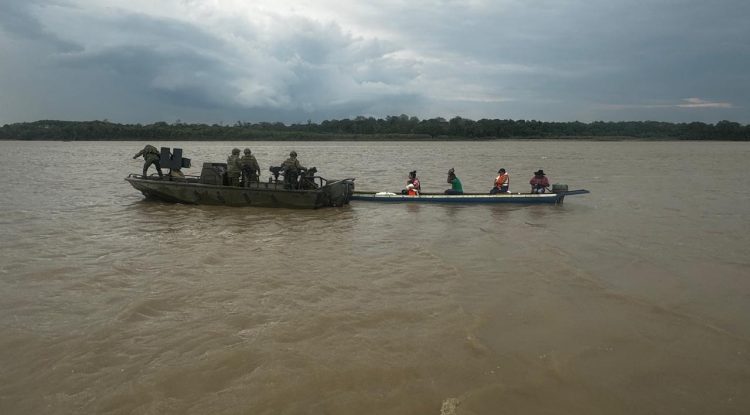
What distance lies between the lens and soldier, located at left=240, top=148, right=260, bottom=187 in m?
15.9

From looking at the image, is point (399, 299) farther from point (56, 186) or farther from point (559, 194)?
point (56, 186)

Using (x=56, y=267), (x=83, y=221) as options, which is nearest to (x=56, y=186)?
(x=83, y=221)

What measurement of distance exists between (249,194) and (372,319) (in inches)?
407

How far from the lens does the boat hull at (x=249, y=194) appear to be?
619 inches

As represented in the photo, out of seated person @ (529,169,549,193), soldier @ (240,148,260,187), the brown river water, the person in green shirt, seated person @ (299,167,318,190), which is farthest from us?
seated person @ (529,169,549,193)

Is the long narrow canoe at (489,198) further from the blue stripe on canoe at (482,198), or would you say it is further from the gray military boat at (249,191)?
the gray military boat at (249,191)

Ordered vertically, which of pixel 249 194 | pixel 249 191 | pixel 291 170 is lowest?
pixel 249 194

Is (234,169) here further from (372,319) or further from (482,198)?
(372,319)

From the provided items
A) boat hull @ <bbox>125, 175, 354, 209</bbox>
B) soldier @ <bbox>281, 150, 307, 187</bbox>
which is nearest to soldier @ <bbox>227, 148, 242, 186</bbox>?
boat hull @ <bbox>125, 175, 354, 209</bbox>

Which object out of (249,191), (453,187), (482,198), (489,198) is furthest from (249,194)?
(489,198)

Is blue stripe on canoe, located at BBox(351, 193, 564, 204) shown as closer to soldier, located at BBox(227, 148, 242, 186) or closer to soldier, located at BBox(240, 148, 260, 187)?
soldier, located at BBox(240, 148, 260, 187)

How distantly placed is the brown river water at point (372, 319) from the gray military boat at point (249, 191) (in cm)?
232

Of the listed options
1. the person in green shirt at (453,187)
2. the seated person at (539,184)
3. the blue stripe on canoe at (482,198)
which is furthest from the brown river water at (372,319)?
the seated person at (539,184)

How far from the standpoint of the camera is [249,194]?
51.9ft
